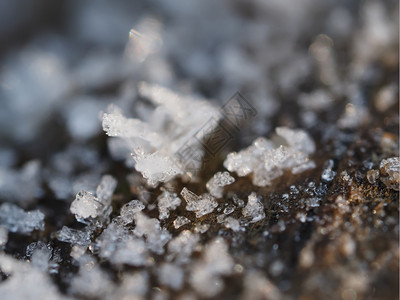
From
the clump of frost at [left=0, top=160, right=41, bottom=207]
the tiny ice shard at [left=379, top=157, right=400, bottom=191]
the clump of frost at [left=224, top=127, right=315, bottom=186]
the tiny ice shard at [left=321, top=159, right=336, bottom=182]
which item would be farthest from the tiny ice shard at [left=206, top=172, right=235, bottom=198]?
the clump of frost at [left=0, top=160, right=41, bottom=207]

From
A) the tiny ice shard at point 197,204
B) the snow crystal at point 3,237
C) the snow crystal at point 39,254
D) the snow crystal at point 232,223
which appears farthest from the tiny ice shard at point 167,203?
the snow crystal at point 3,237

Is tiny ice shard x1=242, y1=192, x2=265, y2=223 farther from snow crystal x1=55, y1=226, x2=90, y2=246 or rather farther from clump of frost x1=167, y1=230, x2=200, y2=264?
snow crystal x1=55, y1=226, x2=90, y2=246

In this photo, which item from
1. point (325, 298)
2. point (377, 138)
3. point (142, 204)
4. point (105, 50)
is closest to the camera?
point (325, 298)

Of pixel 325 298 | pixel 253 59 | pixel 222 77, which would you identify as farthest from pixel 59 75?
pixel 325 298

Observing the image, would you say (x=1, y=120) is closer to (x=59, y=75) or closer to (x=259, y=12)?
(x=59, y=75)

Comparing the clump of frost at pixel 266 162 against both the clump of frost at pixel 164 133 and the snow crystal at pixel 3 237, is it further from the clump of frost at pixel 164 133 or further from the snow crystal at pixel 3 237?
the snow crystal at pixel 3 237
